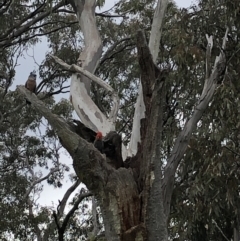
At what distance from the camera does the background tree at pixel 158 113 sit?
9.80 ft

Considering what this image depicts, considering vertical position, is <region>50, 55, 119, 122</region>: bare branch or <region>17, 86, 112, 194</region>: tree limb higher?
<region>50, 55, 119, 122</region>: bare branch

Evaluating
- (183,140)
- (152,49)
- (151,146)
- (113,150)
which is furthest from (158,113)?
(152,49)

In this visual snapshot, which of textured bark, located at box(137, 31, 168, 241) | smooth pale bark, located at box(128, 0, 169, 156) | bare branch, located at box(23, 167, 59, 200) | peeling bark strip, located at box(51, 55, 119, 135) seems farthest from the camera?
bare branch, located at box(23, 167, 59, 200)

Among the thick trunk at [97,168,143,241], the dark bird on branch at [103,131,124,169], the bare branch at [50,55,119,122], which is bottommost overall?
the thick trunk at [97,168,143,241]

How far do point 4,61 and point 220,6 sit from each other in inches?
179

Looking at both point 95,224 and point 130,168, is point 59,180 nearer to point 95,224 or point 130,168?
point 95,224

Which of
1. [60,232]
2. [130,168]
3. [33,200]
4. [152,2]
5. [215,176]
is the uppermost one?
[152,2]

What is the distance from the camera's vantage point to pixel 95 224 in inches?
414

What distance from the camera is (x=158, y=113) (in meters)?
2.99

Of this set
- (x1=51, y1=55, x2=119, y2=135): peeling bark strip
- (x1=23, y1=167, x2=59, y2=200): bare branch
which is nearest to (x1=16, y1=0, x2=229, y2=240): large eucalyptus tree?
(x1=51, y1=55, x2=119, y2=135): peeling bark strip

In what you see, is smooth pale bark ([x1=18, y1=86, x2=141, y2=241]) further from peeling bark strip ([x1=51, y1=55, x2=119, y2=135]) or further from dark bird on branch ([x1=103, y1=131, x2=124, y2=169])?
peeling bark strip ([x1=51, y1=55, x2=119, y2=135])

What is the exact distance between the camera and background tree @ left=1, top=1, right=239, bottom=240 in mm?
2988

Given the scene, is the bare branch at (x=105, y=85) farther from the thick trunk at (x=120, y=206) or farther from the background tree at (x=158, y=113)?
the thick trunk at (x=120, y=206)

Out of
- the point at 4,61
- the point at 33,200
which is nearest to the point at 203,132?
the point at 4,61
